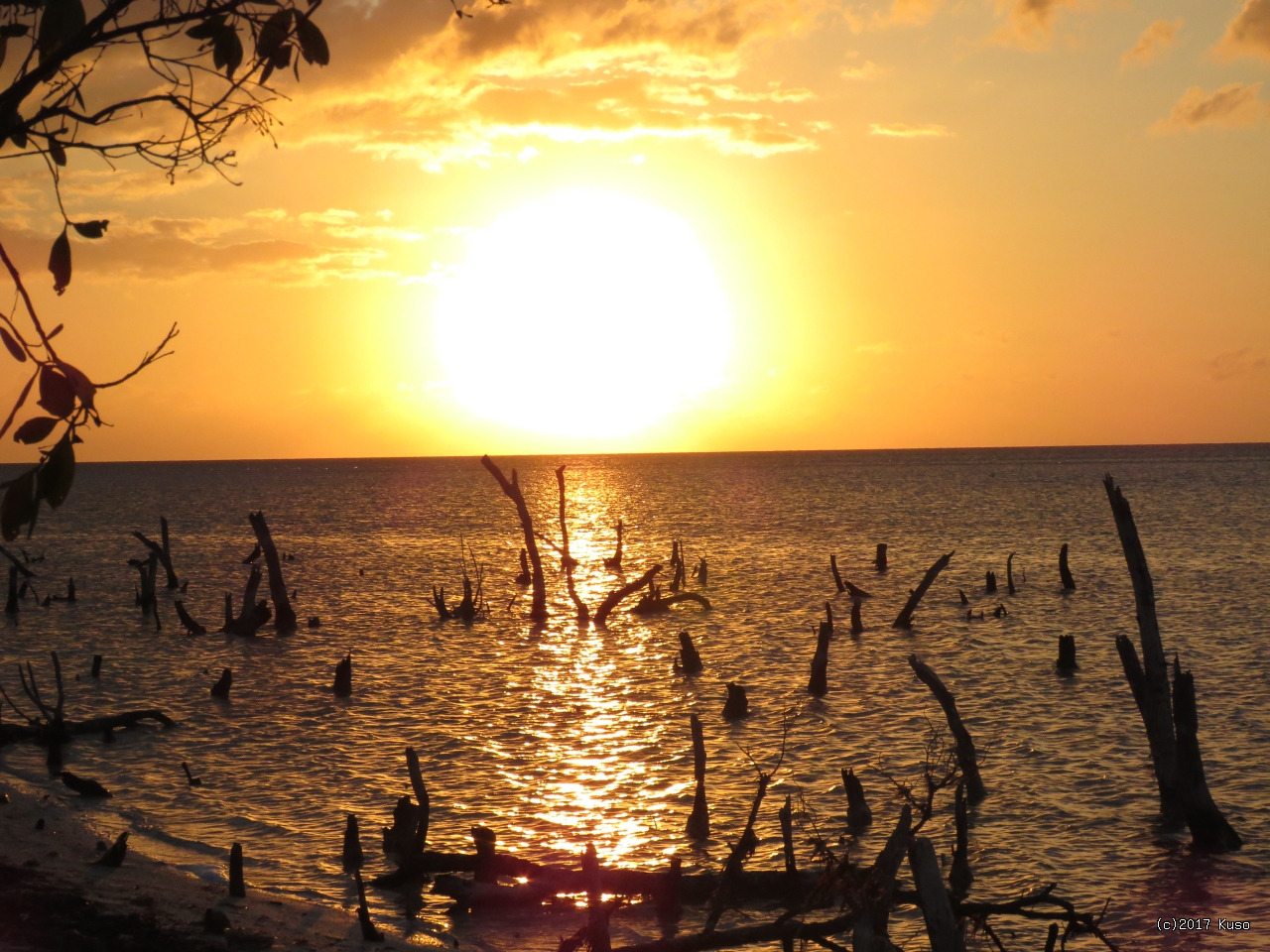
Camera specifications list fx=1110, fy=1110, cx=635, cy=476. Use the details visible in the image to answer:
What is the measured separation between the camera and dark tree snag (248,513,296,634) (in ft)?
106

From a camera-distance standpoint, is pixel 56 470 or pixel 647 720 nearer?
pixel 56 470

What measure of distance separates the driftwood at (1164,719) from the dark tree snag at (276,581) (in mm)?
23902

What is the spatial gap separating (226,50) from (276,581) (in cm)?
3168

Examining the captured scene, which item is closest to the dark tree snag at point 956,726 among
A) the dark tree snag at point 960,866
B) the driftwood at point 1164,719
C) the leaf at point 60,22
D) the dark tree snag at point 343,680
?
the dark tree snag at point 960,866

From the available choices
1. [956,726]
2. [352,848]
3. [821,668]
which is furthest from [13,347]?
[821,668]

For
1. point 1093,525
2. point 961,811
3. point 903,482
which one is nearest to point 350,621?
point 961,811

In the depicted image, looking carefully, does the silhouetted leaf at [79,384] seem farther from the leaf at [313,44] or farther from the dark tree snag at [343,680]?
the dark tree snag at [343,680]

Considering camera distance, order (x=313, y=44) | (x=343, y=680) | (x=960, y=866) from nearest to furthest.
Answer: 1. (x=313, y=44)
2. (x=960, y=866)
3. (x=343, y=680)

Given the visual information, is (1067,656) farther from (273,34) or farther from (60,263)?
(60,263)

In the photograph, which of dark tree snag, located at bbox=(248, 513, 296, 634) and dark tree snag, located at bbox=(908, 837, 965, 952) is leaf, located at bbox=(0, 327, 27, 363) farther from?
dark tree snag, located at bbox=(248, 513, 296, 634)

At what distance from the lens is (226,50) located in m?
3.82

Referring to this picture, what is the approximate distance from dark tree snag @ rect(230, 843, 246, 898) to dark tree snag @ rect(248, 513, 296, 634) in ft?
66.8

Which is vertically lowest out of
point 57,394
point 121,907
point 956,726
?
point 121,907

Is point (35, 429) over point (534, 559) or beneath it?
over
